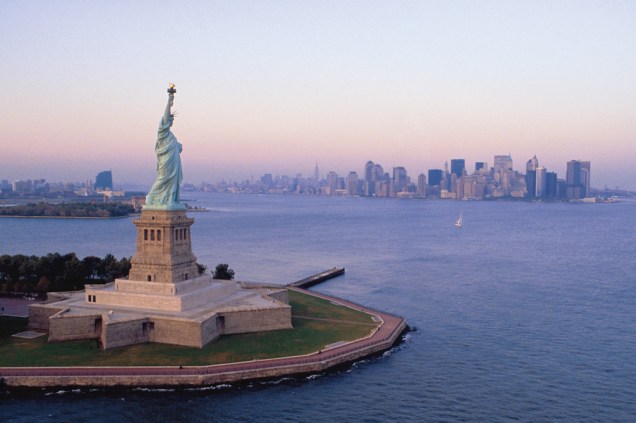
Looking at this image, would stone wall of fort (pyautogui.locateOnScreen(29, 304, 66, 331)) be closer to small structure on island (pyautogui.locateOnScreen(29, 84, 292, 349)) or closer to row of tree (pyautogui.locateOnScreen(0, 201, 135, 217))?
small structure on island (pyautogui.locateOnScreen(29, 84, 292, 349))

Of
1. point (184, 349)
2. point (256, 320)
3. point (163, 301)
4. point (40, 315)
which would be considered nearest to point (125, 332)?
point (163, 301)

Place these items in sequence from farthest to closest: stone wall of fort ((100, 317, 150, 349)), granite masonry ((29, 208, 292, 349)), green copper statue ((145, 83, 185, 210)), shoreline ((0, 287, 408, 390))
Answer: green copper statue ((145, 83, 185, 210)) < granite masonry ((29, 208, 292, 349)) < stone wall of fort ((100, 317, 150, 349)) < shoreline ((0, 287, 408, 390))

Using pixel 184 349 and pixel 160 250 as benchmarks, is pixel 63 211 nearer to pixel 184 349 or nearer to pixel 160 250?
pixel 160 250

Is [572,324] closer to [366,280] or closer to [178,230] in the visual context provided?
[366,280]

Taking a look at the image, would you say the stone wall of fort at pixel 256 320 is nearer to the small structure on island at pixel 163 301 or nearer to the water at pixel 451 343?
the small structure on island at pixel 163 301

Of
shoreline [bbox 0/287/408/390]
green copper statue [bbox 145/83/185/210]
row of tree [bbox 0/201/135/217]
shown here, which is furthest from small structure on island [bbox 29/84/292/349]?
row of tree [bbox 0/201/135/217]

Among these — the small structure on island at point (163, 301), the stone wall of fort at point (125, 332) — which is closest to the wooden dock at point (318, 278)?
the small structure on island at point (163, 301)
